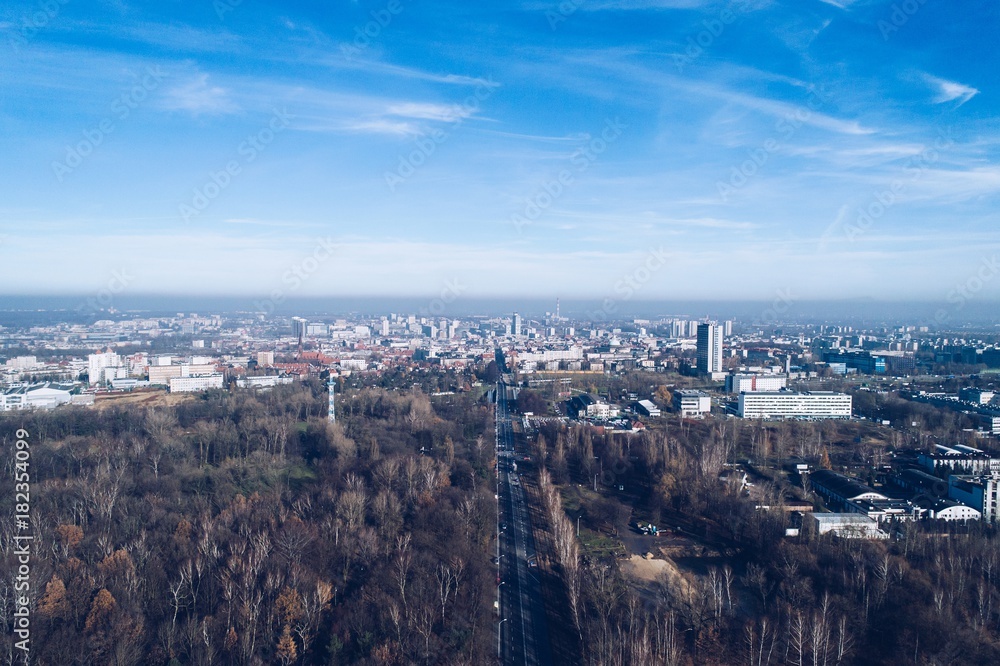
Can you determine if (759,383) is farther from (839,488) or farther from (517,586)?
(517,586)

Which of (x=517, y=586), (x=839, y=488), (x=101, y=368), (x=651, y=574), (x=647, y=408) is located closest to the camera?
(x=517, y=586)

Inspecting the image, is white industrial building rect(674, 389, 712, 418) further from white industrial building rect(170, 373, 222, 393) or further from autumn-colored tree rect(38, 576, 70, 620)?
autumn-colored tree rect(38, 576, 70, 620)

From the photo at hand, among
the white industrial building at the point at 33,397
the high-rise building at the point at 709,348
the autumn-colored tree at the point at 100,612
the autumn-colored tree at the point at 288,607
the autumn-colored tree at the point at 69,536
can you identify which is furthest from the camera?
the high-rise building at the point at 709,348

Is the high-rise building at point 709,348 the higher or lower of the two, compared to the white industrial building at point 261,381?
higher

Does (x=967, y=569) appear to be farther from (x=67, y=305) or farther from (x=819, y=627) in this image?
(x=67, y=305)

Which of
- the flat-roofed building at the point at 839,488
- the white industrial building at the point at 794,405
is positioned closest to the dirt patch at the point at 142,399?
the flat-roofed building at the point at 839,488

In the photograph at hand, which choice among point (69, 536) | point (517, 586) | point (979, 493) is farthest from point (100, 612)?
point (979, 493)

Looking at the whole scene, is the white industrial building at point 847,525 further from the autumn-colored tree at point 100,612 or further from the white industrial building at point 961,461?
the autumn-colored tree at point 100,612

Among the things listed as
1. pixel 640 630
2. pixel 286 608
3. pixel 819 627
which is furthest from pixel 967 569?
pixel 286 608
